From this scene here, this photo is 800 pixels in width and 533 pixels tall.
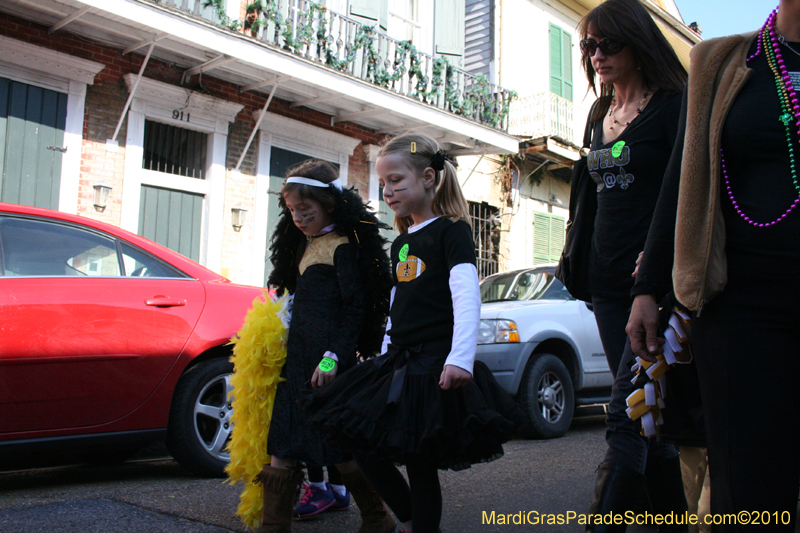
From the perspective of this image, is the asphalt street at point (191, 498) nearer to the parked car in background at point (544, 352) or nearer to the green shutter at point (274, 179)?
the parked car in background at point (544, 352)

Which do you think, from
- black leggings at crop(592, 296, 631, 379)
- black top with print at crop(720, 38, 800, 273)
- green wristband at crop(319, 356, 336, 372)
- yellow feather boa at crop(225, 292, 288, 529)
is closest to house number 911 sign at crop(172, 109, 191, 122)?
yellow feather boa at crop(225, 292, 288, 529)

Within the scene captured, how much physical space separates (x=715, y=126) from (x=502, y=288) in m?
5.75

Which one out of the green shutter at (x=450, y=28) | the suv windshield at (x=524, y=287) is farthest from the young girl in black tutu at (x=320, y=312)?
the green shutter at (x=450, y=28)

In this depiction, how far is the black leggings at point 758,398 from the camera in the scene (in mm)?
1490

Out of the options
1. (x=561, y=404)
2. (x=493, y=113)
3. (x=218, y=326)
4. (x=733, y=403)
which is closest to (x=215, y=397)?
(x=218, y=326)

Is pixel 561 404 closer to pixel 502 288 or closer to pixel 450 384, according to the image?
pixel 502 288

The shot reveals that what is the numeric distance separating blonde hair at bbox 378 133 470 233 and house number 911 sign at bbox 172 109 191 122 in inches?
307

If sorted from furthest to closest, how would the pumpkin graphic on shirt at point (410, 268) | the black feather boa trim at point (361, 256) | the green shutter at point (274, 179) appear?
the green shutter at point (274, 179), the black feather boa trim at point (361, 256), the pumpkin graphic on shirt at point (410, 268)

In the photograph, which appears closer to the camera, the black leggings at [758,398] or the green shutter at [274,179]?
the black leggings at [758,398]

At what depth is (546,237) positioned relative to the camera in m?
16.3

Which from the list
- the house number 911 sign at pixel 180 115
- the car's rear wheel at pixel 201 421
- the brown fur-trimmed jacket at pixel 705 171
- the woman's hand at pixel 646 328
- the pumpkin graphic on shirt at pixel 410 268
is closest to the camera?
the brown fur-trimmed jacket at pixel 705 171

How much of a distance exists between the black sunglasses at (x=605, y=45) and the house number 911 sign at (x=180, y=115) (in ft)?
26.9

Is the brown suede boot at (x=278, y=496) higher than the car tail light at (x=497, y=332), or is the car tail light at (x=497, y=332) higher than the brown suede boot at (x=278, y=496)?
the car tail light at (x=497, y=332)

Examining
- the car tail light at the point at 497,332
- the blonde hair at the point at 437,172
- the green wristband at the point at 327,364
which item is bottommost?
the green wristband at the point at 327,364
